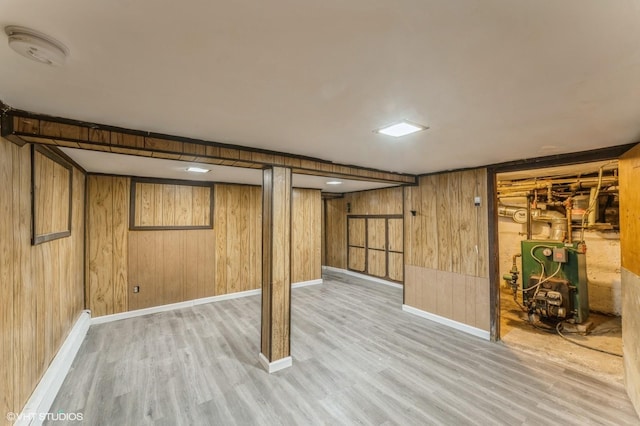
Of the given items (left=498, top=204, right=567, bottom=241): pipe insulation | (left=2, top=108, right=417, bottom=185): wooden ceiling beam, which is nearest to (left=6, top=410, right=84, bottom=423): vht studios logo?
Answer: (left=2, top=108, right=417, bottom=185): wooden ceiling beam

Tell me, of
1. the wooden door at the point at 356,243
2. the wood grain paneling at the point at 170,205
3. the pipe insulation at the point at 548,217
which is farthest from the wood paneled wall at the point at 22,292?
the pipe insulation at the point at 548,217

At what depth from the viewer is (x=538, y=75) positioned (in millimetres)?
1293

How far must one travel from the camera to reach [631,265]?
228 cm

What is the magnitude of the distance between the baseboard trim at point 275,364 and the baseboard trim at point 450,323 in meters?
2.41

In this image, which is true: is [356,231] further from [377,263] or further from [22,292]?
[22,292]

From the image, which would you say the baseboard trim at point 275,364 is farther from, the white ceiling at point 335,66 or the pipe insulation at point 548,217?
the pipe insulation at point 548,217

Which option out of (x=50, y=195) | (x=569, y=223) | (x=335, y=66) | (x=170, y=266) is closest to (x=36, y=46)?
(x=335, y=66)

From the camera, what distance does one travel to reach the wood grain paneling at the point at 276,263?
285 cm

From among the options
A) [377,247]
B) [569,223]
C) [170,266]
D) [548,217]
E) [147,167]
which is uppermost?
[147,167]

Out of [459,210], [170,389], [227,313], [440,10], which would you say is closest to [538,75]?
[440,10]

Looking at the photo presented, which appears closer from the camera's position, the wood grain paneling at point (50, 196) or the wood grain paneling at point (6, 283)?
the wood grain paneling at point (6, 283)

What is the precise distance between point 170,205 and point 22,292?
2.96m

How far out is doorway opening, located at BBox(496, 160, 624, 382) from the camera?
3.41m

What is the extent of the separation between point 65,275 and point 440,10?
14.0 feet
